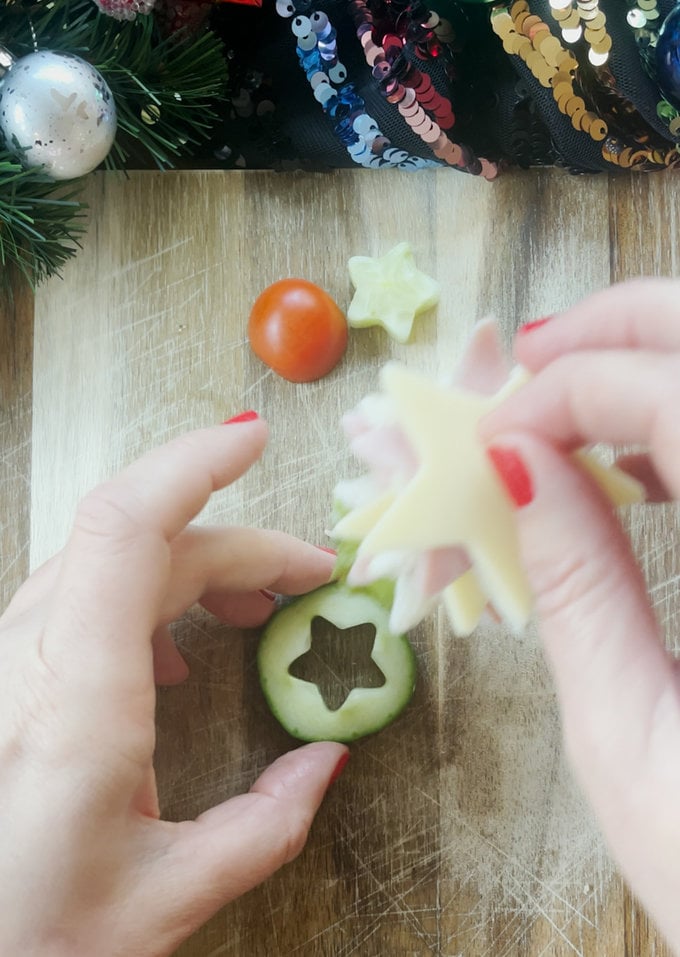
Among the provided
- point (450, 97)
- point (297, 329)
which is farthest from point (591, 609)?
point (450, 97)

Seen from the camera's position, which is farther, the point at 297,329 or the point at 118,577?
the point at 297,329

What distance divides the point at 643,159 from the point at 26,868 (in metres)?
0.92

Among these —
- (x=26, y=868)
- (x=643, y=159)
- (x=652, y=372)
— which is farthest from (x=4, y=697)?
(x=643, y=159)

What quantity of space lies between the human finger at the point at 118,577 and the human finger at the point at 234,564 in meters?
0.10

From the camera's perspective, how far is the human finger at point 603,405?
1.87 ft

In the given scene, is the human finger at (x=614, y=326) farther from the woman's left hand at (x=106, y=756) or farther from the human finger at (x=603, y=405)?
the woman's left hand at (x=106, y=756)

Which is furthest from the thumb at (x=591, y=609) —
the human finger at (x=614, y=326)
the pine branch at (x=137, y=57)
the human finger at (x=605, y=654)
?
the pine branch at (x=137, y=57)

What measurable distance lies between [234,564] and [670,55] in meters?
0.65

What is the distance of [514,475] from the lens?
1.96 feet

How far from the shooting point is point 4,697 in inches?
28.7

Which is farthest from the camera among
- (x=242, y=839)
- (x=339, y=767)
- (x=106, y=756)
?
(x=339, y=767)

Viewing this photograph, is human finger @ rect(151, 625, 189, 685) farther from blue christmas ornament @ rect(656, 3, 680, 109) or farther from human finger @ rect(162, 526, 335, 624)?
blue christmas ornament @ rect(656, 3, 680, 109)

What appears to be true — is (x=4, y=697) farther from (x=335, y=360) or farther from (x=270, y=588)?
(x=335, y=360)

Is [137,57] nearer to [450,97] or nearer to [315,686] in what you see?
[450,97]
